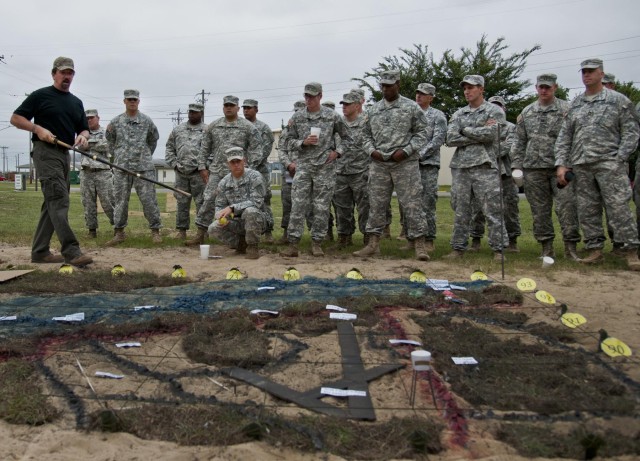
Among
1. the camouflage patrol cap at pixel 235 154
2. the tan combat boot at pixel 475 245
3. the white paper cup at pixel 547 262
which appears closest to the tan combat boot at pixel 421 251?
the tan combat boot at pixel 475 245

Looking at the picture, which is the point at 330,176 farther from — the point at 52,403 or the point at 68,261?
the point at 52,403

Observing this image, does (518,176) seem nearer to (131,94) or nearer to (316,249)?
(316,249)

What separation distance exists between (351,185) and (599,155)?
2.79 metres

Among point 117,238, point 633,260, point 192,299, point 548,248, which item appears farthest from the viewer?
point 117,238

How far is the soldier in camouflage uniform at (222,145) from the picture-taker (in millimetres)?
6852

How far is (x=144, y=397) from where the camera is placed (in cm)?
245

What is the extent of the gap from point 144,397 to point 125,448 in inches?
17.1

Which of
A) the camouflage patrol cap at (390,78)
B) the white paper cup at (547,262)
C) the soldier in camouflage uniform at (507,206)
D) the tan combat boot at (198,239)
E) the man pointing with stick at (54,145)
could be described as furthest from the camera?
the tan combat boot at (198,239)

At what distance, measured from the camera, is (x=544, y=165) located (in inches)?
239

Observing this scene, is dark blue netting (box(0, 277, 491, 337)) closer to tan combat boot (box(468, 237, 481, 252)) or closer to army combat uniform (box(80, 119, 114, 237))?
tan combat boot (box(468, 237, 481, 252))

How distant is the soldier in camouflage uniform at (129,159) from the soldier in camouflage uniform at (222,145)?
730mm

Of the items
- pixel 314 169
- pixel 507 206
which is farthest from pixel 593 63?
pixel 314 169

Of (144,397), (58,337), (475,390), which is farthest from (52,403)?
(475,390)

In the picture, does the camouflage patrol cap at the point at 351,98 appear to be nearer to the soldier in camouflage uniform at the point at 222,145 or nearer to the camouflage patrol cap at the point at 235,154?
the soldier in camouflage uniform at the point at 222,145
